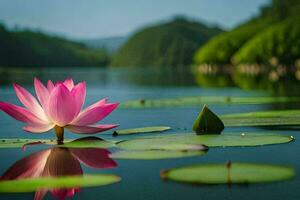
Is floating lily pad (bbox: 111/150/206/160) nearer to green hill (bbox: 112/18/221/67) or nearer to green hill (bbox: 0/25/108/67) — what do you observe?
green hill (bbox: 0/25/108/67)

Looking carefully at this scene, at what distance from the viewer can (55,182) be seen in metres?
1.56

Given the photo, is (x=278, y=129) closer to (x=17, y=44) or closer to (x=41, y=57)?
(x=17, y=44)

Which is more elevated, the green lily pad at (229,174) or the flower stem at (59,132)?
the flower stem at (59,132)

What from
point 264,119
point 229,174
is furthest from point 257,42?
point 229,174

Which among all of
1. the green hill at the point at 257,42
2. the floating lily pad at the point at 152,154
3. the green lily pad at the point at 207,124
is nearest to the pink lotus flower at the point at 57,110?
the floating lily pad at the point at 152,154

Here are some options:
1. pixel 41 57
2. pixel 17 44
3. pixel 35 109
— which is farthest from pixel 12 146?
pixel 41 57

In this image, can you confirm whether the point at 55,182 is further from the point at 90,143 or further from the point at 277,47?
the point at 277,47

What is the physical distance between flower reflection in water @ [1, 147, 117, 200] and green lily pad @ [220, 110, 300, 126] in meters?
1.19

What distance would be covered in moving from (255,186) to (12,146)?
1174mm

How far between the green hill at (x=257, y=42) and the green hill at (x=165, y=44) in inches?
978

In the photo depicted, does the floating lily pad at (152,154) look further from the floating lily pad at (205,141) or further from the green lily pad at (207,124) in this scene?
the green lily pad at (207,124)

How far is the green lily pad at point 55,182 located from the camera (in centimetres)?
150

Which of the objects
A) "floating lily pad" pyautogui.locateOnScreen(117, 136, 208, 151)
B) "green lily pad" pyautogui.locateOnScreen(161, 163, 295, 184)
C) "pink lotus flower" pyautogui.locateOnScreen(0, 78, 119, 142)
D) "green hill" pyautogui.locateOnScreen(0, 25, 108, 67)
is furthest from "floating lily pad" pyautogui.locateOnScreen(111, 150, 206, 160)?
"green hill" pyautogui.locateOnScreen(0, 25, 108, 67)

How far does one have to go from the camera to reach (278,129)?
9.58 ft
